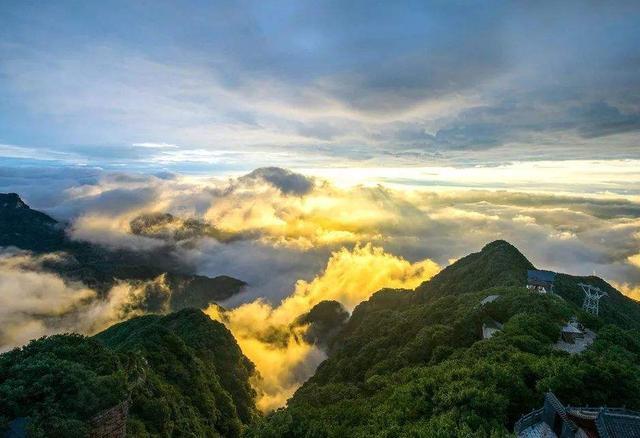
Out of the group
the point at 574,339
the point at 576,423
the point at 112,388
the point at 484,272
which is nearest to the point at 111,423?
the point at 112,388

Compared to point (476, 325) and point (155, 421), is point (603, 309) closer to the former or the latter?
point (476, 325)

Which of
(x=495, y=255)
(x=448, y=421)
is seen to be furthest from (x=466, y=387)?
(x=495, y=255)

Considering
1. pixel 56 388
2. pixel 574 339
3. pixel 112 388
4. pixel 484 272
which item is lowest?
pixel 484 272

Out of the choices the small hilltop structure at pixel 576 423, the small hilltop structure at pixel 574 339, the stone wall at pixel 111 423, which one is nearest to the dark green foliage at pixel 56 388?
the stone wall at pixel 111 423

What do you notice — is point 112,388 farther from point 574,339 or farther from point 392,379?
point 574,339

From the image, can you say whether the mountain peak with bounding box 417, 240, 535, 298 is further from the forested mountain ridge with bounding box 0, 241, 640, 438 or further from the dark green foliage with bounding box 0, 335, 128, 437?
the dark green foliage with bounding box 0, 335, 128, 437

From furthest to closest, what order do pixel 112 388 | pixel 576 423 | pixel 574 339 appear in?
pixel 574 339
pixel 112 388
pixel 576 423

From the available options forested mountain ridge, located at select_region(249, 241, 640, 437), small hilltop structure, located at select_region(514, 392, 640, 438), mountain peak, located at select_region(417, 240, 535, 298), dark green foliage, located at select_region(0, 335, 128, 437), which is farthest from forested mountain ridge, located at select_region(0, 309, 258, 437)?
mountain peak, located at select_region(417, 240, 535, 298)
